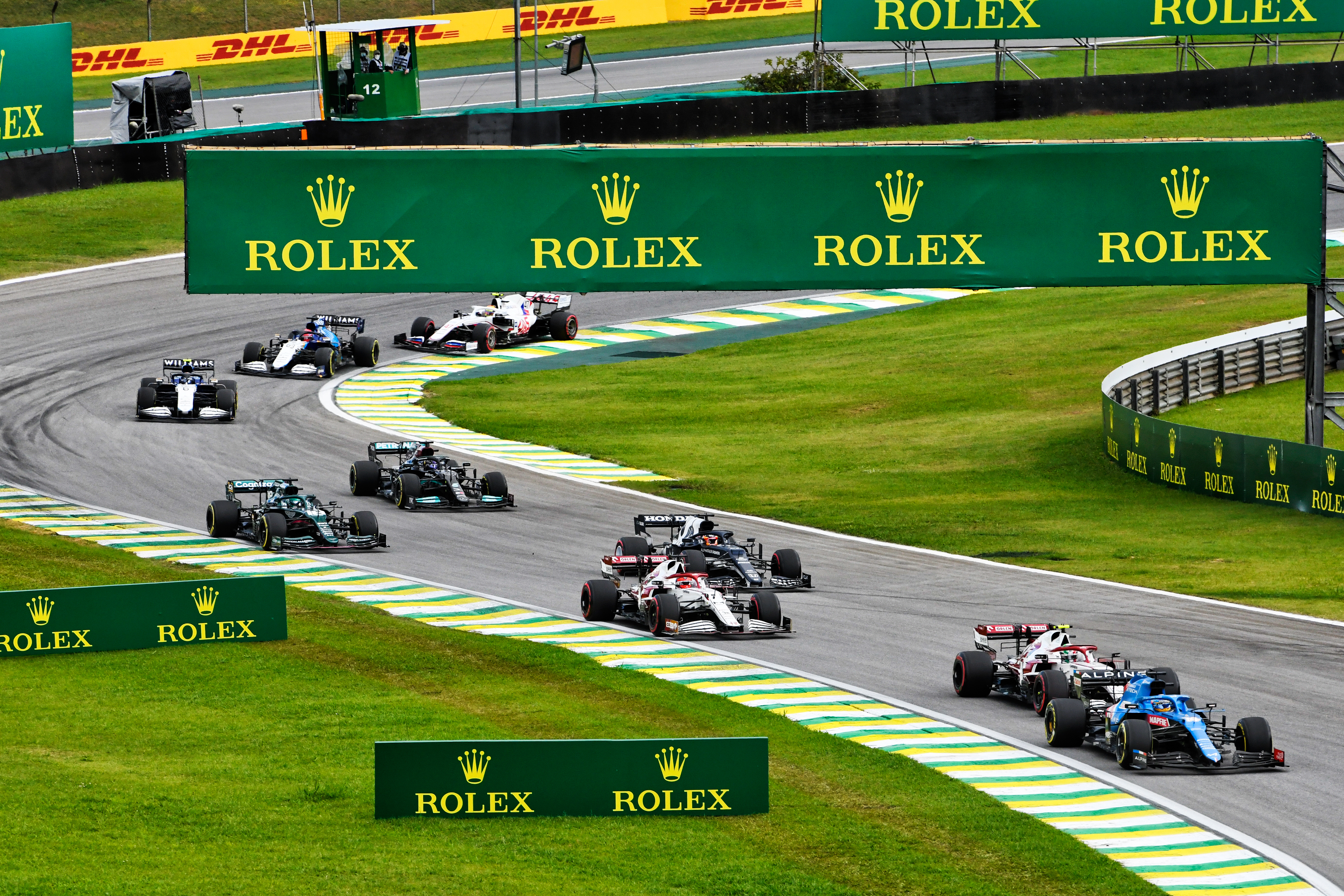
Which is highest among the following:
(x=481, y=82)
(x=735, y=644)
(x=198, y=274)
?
(x=481, y=82)

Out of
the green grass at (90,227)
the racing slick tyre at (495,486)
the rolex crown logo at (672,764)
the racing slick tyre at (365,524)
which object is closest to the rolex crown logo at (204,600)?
the racing slick tyre at (365,524)

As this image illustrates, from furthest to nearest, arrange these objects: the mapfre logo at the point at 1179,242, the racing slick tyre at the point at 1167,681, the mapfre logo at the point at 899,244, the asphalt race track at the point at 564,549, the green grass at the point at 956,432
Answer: the green grass at the point at 956,432
the mapfre logo at the point at 1179,242
the mapfre logo at the point at 899,244
the asphalt race track at the point at 564,549
the racing slick tyre at the point at 1167,681

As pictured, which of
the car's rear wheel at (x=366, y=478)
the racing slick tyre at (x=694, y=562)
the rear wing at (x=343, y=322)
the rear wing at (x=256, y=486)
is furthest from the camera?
the rear wing at (x=343, y=322)

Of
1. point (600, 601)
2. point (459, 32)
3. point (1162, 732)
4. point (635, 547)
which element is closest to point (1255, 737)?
point (1162, 732)

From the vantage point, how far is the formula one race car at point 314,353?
48.3 meters

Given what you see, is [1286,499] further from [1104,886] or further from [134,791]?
[134,791]

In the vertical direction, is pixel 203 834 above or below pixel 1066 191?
below

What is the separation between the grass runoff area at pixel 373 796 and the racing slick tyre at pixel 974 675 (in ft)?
8.05

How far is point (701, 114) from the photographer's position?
6209 centimetres

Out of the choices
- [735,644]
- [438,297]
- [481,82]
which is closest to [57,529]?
[735,644]

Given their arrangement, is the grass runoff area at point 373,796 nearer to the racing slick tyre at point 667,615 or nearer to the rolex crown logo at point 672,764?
the rolex crown logo at point 672,764

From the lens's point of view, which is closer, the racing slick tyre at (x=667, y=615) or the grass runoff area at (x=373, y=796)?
the grass runoff area at (x=373, y=796)

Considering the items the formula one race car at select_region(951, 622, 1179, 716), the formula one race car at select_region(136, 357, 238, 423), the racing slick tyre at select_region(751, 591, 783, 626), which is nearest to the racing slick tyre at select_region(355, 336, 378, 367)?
the formula one race car at select_region(136, 357, 238, 423)

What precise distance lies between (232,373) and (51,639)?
24.7 m
